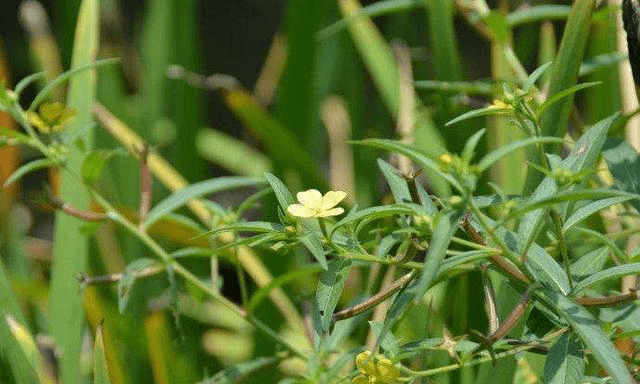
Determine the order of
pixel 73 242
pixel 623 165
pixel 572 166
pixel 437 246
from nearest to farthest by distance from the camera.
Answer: pixel 437 246
pixel 572 166
pixel 623 165
pixel 73 242

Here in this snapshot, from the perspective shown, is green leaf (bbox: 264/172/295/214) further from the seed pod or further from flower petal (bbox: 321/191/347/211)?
the seed pod

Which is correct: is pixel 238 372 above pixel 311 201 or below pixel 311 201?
below

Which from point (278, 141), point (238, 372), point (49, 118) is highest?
point (49, 118)

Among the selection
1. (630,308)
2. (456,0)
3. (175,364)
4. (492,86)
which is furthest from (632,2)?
(175,364)

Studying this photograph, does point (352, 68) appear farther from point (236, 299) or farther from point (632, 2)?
point (632, 2)

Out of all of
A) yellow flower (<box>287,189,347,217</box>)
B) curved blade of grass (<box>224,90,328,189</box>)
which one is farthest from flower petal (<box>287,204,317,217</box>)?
curved blade of grass (<box>224,90,328,189</box>)

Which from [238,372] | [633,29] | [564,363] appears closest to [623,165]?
[633,29]

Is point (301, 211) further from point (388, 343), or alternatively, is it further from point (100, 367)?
point (100, 367)

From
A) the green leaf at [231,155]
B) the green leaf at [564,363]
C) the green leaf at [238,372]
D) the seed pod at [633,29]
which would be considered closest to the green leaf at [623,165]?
the seed pod at [633,29]
